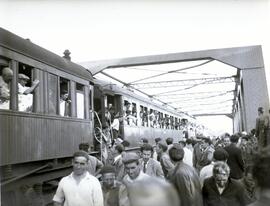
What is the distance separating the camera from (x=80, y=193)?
2848 mm

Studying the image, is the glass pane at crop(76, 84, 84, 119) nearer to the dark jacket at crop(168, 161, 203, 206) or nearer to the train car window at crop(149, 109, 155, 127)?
the dark jacket at crop(168, 161, 203, 206)

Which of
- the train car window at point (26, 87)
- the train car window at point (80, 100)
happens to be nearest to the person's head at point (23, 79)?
the train car window at point (26, 87)

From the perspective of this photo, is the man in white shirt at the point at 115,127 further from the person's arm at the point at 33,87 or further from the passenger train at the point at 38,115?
the person's arm at the point at 33,87

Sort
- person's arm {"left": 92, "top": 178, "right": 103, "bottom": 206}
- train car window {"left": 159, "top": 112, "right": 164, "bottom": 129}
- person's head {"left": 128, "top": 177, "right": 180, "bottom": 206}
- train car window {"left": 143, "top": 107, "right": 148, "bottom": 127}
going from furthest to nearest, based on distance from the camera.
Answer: train car window {"left": 159, "top": 112, "right": 164, "bottom": 129} < train car window {"left": 143, "top": 107, "right": 148, "bottom": 127} < person's arm {"left": 92, "top": 178, "right": 103, "bottom": 206} < person's head {"left": 128, "top": 177, "right": 180, "bottom": 206}

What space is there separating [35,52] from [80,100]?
1.66 meters

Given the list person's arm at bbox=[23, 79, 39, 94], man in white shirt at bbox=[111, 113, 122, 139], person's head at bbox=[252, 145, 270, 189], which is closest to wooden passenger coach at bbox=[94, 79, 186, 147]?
man in white shirt at bbox=[111, 113, 122, 139]

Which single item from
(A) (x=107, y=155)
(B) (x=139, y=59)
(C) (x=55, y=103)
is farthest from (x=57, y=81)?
(B) (x=139, y=59)

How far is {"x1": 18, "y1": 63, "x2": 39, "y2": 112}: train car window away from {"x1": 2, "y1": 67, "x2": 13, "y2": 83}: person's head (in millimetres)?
296

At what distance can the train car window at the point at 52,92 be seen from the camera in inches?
209

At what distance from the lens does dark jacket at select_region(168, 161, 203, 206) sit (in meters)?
2.86

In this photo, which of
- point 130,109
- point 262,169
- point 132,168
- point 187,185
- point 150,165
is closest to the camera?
point 262,169

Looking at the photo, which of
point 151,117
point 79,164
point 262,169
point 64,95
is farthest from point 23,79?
point 151,117

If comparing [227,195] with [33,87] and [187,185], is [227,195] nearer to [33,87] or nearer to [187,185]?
[187,185]

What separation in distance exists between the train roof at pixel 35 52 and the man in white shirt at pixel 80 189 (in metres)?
2.16
